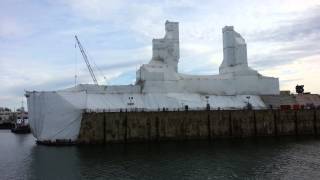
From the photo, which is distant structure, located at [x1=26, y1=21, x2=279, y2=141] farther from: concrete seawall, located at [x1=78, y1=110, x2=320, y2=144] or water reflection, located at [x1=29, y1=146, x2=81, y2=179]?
water reflection, located at [x1=29, y1=146, x2=81, y2=179]

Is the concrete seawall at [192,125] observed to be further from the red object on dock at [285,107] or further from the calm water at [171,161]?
the calm water at [171,161]

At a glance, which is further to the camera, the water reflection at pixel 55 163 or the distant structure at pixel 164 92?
the distant structure at pixel 164 92

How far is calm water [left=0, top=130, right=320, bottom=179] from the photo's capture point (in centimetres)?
4828

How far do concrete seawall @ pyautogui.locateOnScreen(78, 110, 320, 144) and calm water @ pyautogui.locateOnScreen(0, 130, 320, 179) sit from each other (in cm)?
491

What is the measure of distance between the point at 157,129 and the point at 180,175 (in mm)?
34862

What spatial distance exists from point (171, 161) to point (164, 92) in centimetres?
3709

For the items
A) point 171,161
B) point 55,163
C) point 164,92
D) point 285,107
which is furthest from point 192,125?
point 55,163

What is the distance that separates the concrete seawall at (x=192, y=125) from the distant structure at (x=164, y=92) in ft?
9.33

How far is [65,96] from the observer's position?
81.6 m

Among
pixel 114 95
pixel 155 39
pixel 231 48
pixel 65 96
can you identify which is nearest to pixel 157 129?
pixel 114 95

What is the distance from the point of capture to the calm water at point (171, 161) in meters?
48.3

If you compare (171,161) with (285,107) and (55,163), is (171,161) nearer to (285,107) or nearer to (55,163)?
(55,163)

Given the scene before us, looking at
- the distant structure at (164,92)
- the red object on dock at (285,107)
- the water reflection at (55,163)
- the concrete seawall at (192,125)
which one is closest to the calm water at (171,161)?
the water reflection at (55,163)

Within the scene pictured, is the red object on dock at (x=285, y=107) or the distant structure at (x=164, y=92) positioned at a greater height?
the distant structure at (x=164, y=92)
